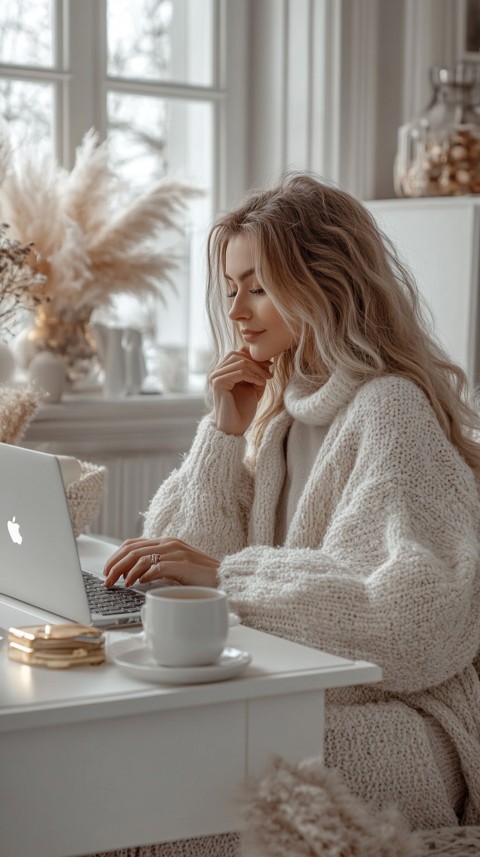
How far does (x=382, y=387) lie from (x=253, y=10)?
2.22 metres

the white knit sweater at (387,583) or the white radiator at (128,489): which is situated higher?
the white knit sweater at (387,583)

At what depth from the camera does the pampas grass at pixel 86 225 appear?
3.05 meters

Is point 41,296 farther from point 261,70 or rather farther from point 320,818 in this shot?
point 320,818

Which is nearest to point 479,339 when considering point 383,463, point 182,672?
point 383,463

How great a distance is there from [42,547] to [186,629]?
277mm

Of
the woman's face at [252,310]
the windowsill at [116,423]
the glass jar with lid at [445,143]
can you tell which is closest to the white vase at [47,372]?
the windowsill at [116,423]

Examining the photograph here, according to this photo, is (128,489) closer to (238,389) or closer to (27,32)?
(27,32)

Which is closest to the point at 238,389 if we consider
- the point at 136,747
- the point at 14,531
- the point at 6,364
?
the point at 14,531

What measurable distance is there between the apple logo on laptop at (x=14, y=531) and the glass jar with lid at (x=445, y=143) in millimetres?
2151

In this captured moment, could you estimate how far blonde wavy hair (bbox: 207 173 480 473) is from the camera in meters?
1.79

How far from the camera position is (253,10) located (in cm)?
361

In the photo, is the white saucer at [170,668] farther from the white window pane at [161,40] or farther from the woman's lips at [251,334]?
the white window pane at [161,40]

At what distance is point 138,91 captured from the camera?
11.4ft

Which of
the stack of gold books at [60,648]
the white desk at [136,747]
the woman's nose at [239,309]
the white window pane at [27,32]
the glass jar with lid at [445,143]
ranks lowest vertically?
the white desk at [136,747]
